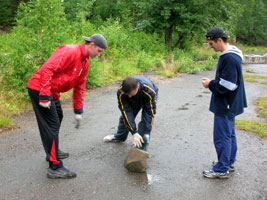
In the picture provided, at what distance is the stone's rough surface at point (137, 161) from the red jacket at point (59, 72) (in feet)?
4.46

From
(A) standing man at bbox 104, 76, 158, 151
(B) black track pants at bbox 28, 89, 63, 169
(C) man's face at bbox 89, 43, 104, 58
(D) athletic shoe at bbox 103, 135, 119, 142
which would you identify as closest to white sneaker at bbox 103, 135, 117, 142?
(D) athletic shoe at bbox 103, 135, 119, 142

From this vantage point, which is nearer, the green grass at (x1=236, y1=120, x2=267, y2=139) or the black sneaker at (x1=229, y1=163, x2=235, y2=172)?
the black sneaker at (x1=229, y1=163, x2=235, y2=172)

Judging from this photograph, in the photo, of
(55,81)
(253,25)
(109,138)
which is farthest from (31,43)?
(253,25)

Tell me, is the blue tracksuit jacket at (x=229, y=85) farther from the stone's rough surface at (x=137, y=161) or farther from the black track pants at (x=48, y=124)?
the black track pants at (x=48, y=124)

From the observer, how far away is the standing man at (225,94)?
3367mm

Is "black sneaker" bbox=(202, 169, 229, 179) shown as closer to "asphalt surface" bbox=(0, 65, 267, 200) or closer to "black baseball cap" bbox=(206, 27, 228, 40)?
"asphalt surface" bbox=(0, 65, 267, 200)

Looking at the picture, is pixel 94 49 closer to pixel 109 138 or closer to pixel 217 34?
pixel 217 34

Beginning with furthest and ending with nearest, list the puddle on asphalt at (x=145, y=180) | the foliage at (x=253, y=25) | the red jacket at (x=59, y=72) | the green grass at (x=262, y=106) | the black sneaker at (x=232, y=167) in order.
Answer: the foliage at (x=253, y=25), the green grass at (x=262, y=106), the black sneaker at (x=232, y=167), the puddle on asphalt at (x=145, y=180), the red jacket at (x=59, y=72)

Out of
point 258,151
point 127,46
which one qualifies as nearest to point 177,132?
point 258,151

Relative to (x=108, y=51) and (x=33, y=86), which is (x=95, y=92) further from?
(x=33, y=86)

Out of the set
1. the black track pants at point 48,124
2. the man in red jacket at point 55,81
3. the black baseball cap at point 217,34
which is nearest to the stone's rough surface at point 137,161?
the man in red jacket at point 55,81

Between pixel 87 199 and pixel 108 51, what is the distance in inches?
442

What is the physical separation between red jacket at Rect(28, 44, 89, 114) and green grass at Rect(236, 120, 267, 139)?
13.4ft

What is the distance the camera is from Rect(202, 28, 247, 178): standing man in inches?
133
